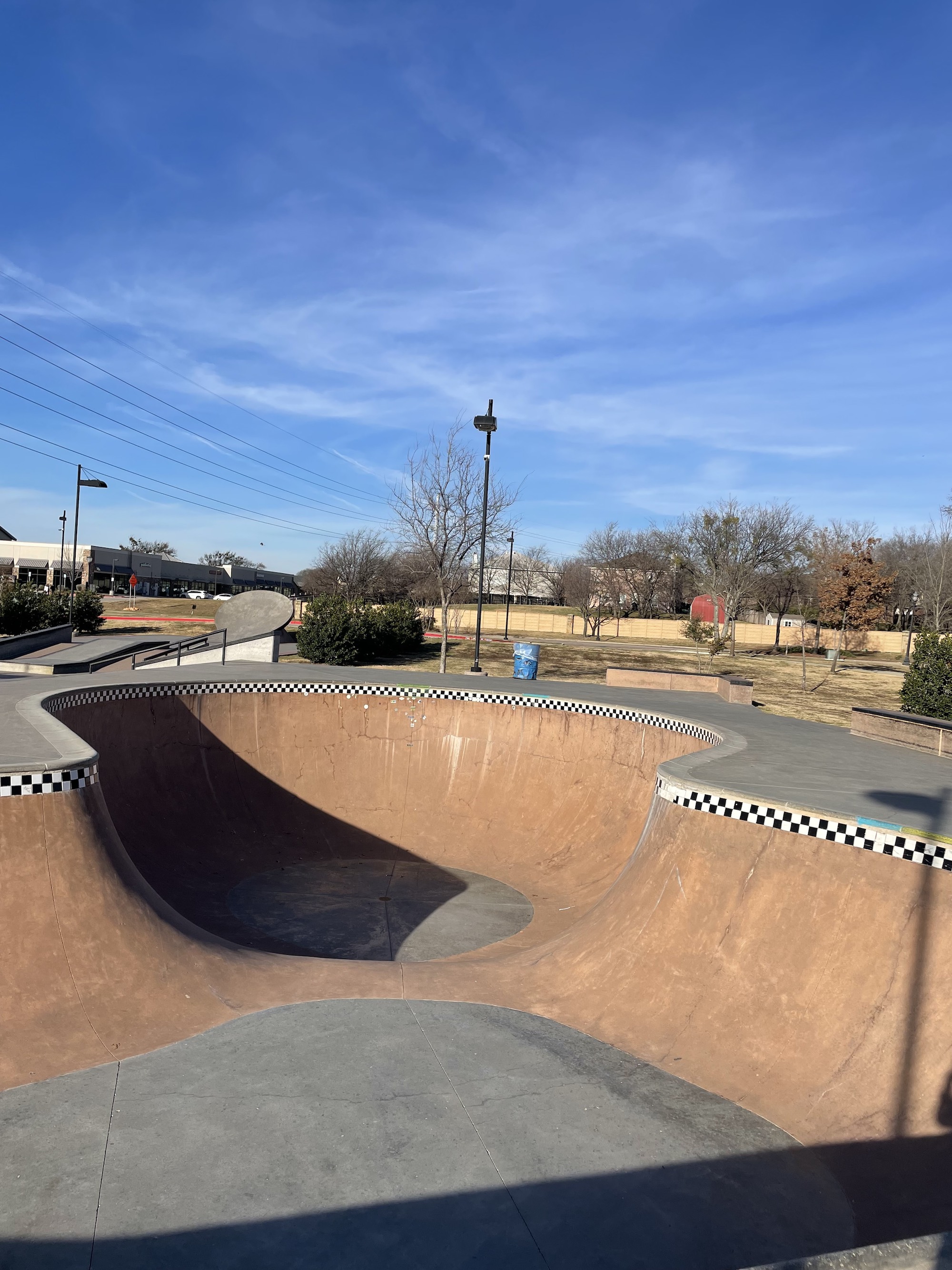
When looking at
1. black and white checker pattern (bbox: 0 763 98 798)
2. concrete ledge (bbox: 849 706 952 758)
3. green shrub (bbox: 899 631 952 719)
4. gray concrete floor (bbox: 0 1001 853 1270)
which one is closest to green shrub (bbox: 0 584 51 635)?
black and white checker pattern (bbox: 0 763 98 798)

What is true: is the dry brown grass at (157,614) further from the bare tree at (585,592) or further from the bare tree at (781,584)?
the bare tree at (781,584)

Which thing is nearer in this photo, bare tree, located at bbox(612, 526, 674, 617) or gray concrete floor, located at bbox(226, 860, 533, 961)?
gray concrete floor, located at bbox(226, 860, 533, 961)

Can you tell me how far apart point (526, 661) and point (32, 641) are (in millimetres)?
13795

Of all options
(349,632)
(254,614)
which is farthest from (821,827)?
(254,614)

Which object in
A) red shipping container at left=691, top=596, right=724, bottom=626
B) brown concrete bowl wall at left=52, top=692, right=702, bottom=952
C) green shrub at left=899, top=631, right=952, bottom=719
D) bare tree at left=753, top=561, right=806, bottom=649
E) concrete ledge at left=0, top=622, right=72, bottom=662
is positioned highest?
bare tree at left=753, top=561, right=806, bottom=649

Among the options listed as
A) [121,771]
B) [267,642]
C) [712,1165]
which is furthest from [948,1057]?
[267,642]

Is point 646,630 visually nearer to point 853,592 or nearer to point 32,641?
point 853,592

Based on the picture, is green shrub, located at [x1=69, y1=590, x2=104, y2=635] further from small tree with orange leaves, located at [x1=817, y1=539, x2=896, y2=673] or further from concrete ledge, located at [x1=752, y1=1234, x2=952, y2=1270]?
small tree with orange leaves, located at [x1=817, y1=539, x2=896, y2=673]

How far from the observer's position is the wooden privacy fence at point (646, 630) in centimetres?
4459

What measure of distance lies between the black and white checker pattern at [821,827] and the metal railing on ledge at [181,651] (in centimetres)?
1367

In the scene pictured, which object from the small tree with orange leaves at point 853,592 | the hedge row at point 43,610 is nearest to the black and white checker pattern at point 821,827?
the hedge row at point 43,610

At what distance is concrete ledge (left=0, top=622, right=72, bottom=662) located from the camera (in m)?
20.1

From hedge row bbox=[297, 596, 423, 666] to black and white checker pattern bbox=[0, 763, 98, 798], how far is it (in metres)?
14.5

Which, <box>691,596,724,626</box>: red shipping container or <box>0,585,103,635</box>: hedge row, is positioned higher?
<box>691,596,724,626</box>: red shipping container
